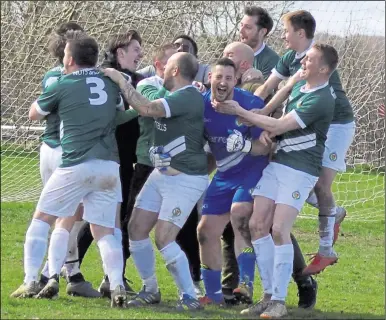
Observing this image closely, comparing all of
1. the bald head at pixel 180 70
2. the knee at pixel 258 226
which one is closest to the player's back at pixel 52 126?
the bald head at pixel 180 70

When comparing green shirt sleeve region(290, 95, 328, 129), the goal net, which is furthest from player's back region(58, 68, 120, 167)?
the goal net

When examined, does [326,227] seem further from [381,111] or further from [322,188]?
[381,111]

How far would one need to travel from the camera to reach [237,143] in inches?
283

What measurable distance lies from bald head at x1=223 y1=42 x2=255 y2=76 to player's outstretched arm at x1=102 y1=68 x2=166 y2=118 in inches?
37.4

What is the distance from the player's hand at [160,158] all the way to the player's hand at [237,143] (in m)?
0.46

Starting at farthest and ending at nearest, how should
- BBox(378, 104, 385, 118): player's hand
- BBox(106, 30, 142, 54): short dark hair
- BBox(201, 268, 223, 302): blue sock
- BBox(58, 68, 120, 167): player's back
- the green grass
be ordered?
1. BBox(378, 104, 385, 118): player's hand
2. BBox(106, 30, 142, 54): short dark hair
3. BBox(201, 268, 223, 302): blue sock
4. BBox(58, 68, 120, 167): player's back
5. the green grass

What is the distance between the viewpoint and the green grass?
22.5 ft

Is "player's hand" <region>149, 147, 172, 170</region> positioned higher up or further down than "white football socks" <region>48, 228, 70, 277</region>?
higher up

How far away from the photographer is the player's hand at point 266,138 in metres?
7.16

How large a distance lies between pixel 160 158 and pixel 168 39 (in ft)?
17.3

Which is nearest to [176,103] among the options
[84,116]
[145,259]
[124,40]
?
[84,116]

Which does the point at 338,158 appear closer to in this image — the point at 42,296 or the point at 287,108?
the point at 287,108

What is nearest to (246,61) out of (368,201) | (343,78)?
(343,78)

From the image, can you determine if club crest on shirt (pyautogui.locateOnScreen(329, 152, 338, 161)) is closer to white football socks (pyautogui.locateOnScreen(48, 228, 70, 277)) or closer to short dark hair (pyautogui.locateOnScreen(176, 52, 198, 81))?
short dark hair (pyautogui.locateOnScreen(176, 52, 198, 81))
